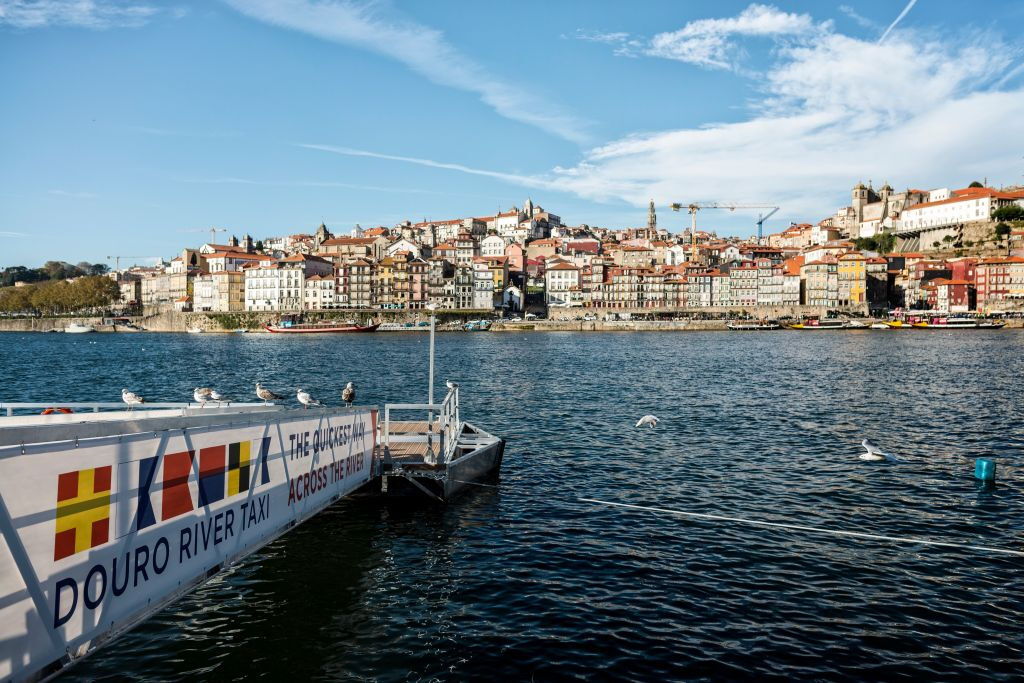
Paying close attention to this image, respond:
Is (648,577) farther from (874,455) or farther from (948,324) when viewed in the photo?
(948,324)

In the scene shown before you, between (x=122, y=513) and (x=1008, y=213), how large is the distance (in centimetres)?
18754

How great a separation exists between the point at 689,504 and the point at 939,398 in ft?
87.8

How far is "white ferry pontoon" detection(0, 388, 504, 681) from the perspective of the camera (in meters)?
5.11

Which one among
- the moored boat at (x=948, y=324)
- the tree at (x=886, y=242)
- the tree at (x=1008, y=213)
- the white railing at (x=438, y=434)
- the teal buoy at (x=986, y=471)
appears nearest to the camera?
the white railing at (x=438, y=434)

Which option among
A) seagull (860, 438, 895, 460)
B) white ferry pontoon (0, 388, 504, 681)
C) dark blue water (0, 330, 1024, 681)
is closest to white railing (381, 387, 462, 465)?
dark blue water (0, 330, 1024, 681)

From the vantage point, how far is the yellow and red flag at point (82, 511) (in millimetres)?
5430

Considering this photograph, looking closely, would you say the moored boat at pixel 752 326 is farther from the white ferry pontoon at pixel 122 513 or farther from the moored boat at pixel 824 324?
the white ferry pontoon at pixel 122 513

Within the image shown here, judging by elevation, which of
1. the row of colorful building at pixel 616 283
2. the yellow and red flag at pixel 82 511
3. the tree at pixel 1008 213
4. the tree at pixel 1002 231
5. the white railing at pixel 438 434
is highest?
the tree at pixel 1008 213

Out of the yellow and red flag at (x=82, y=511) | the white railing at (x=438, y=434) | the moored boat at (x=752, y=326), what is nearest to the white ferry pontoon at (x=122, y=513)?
the yellow and red flag at (x=82, y=511)

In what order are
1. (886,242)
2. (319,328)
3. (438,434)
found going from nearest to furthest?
(438,434) < (319,328) < (886,242)

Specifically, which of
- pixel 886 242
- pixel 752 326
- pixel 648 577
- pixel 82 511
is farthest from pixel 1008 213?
pixel 82 511

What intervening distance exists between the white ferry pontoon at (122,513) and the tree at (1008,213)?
7198 inches

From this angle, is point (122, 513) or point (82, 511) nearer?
point (82, 511)

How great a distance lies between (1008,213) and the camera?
15412 cm
